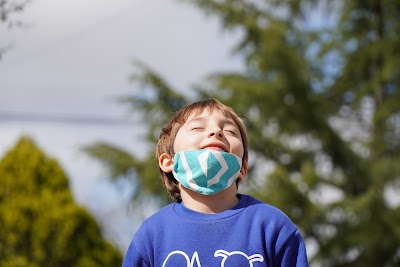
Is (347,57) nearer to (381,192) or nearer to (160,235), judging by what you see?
(381,192)

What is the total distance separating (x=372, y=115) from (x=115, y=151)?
4914mm

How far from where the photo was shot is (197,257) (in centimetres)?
291

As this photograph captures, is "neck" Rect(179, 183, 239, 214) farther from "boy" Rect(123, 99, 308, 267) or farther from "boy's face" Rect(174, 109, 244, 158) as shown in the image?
"boy's face" Rect(174, 109, 244, 158)

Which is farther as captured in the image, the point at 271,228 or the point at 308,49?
the point at 308,49

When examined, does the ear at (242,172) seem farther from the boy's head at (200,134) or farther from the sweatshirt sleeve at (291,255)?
the sweatshirt sleeve at (291,255)

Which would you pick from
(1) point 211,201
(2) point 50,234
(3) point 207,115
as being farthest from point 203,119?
(2) point 50,234

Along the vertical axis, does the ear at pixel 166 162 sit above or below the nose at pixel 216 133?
below

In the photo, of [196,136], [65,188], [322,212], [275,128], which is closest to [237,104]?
[275,128]

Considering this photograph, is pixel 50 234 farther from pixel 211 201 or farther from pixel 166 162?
pixel 211 201

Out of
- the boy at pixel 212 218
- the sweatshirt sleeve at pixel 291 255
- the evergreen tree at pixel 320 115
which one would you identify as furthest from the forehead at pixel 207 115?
the evergreen tree at pixel 320 115

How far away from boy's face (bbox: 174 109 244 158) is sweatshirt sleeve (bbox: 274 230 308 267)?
1.26 feet

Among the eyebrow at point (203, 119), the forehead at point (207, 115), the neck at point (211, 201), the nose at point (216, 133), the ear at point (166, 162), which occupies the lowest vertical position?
the neck at point (211, 201)

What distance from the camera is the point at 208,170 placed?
2.99 metres

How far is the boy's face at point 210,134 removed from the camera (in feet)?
10.0
